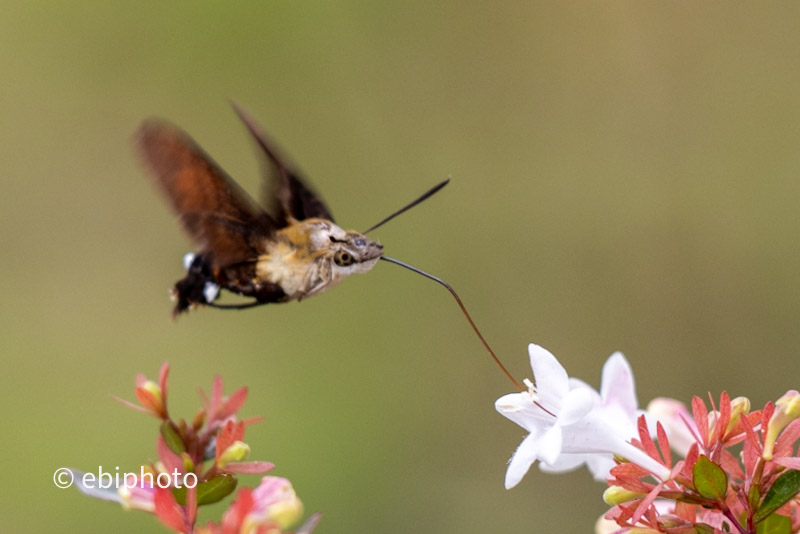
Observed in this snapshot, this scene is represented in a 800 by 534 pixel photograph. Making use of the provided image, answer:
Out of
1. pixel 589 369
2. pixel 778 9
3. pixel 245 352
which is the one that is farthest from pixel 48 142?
pixel 778 9

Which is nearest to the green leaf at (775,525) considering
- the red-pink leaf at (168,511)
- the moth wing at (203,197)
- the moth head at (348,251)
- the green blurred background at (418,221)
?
the red-pink leaf at (168,511)

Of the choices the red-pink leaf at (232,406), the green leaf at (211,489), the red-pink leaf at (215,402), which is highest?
the red-pink leaf at (215,402)

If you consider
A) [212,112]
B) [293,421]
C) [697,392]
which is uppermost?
[212,112]

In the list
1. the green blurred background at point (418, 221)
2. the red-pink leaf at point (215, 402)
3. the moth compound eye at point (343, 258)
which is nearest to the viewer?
the red-pink leaf at point (215, 402)

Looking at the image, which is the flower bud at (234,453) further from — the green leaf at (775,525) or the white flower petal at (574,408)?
the green leaf at (775,525)

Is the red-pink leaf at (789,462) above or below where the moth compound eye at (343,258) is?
below

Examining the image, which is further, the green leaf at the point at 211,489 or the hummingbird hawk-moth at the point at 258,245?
the hummingbird hawk-moth at the point at 258,245

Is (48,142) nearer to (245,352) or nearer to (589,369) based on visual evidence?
(245,352)
